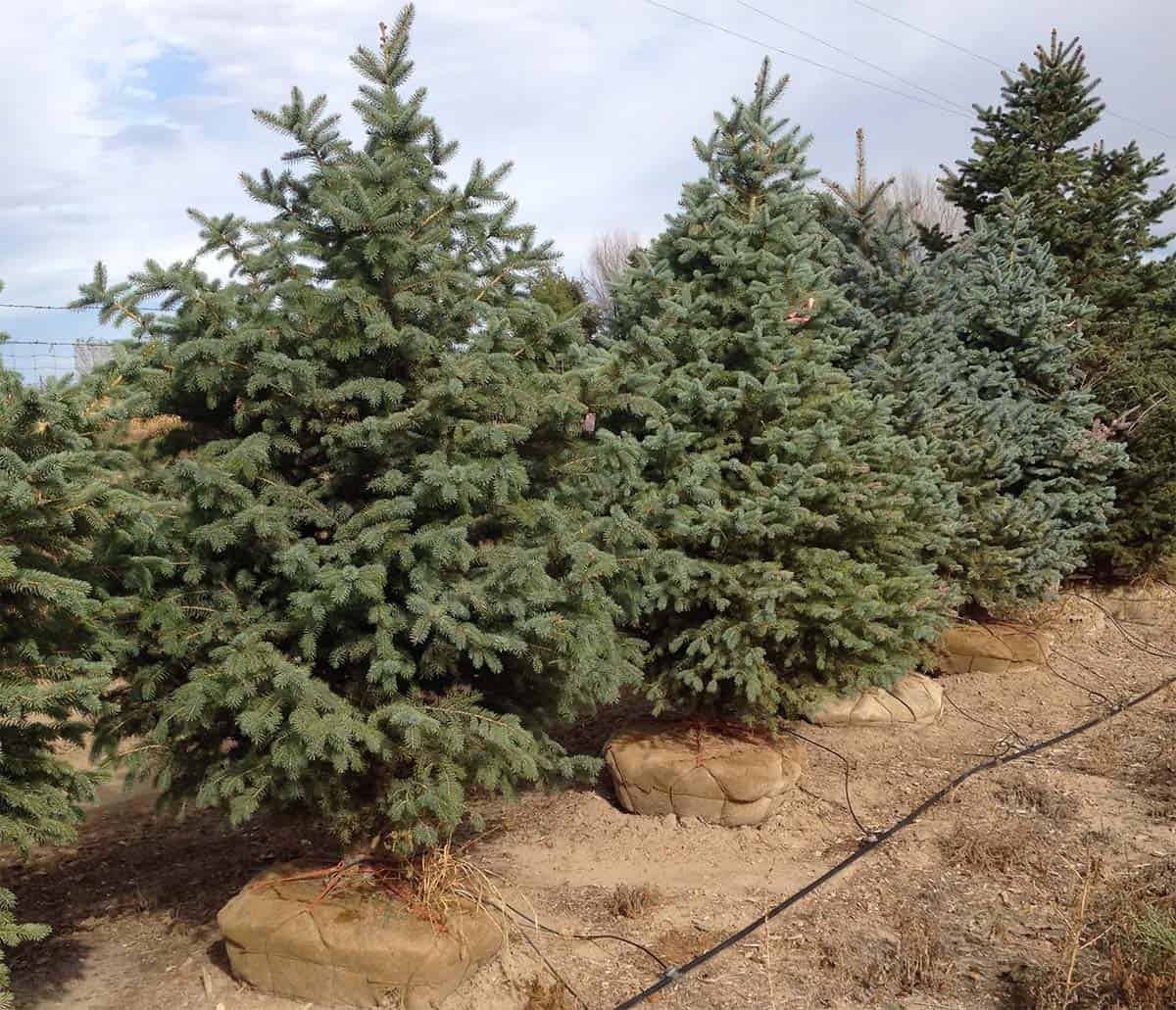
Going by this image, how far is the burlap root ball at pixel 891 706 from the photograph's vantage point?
7.22 m

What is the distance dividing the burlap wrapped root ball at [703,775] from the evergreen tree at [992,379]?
2.57 m

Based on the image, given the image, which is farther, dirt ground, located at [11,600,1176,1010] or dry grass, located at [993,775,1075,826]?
dry grass, located at [993,775,1075,826]

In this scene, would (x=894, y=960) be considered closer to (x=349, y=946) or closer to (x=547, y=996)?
(x=547, y=996)

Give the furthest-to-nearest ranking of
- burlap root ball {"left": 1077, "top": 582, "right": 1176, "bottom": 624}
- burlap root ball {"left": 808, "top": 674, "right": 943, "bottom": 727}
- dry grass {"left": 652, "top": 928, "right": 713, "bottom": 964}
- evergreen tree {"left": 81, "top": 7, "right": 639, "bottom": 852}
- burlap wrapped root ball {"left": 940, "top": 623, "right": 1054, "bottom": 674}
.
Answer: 1. burlap root ball {"left": 1077, "top": 582, "right": 1176, "bottom": 624}
2. burlap wrapped root ball {"left": 940, "top": 623, "right": 1054, "bottom": 674}
3. burlap root ball {"left": 808, "top": 674, "right": 943, "bottom": 727}
4. dry grass {"left": 652, "top": 928, "right": 713, "bottom": 964}
5. evergreen tree {"left": 81, "top": 7, "right": 639, "bottom": 852}

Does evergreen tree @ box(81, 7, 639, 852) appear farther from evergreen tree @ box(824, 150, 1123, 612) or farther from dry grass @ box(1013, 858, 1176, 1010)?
evergreen tree @ box(824, 150, 1123, 612)

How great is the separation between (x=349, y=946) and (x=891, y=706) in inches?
186

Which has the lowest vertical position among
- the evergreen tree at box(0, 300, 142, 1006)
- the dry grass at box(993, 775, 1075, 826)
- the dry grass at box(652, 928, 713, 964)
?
the dry grass at box(652, 928, 713, 964)

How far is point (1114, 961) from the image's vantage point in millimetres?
3646

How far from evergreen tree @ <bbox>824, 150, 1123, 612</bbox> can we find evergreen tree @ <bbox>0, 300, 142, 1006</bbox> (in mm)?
5110

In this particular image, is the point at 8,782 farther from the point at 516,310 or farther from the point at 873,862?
the point at 873,862

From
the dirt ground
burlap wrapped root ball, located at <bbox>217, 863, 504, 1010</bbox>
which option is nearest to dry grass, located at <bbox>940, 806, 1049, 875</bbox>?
the dirt ground

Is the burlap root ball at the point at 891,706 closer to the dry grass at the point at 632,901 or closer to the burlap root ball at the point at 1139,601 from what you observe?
the dry grass at the point at 632,901

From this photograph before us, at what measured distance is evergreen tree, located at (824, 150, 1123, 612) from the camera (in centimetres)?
723

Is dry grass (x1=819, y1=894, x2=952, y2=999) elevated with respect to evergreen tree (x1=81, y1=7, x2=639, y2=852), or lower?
lower
